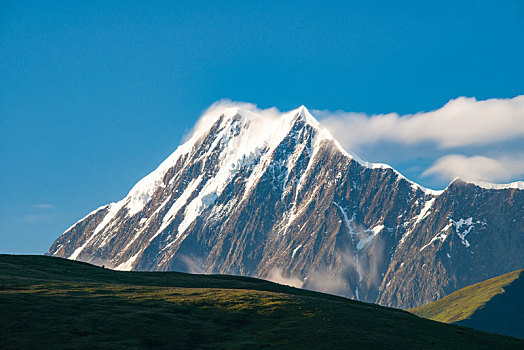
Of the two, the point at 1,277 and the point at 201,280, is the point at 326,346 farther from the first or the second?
the point at 201,280

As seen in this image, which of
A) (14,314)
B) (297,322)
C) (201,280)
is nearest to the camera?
(14,314)

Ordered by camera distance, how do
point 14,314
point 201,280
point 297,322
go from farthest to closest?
point 201,280, point 297,322, point 14,314

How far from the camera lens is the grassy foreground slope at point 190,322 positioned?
9294 cm

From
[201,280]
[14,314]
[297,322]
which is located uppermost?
[201,280]

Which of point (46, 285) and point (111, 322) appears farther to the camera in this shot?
point (46, 285)

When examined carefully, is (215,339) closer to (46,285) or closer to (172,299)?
(172,299)

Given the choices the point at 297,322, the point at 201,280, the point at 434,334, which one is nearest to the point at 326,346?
the point at 297,322

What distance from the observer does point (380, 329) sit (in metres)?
116

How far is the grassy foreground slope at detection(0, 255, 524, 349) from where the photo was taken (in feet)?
305

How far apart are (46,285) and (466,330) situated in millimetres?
82057

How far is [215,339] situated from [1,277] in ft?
177

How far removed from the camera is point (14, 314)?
95.7 meters

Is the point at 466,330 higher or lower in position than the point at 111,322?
higher

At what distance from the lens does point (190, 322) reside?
106 m
